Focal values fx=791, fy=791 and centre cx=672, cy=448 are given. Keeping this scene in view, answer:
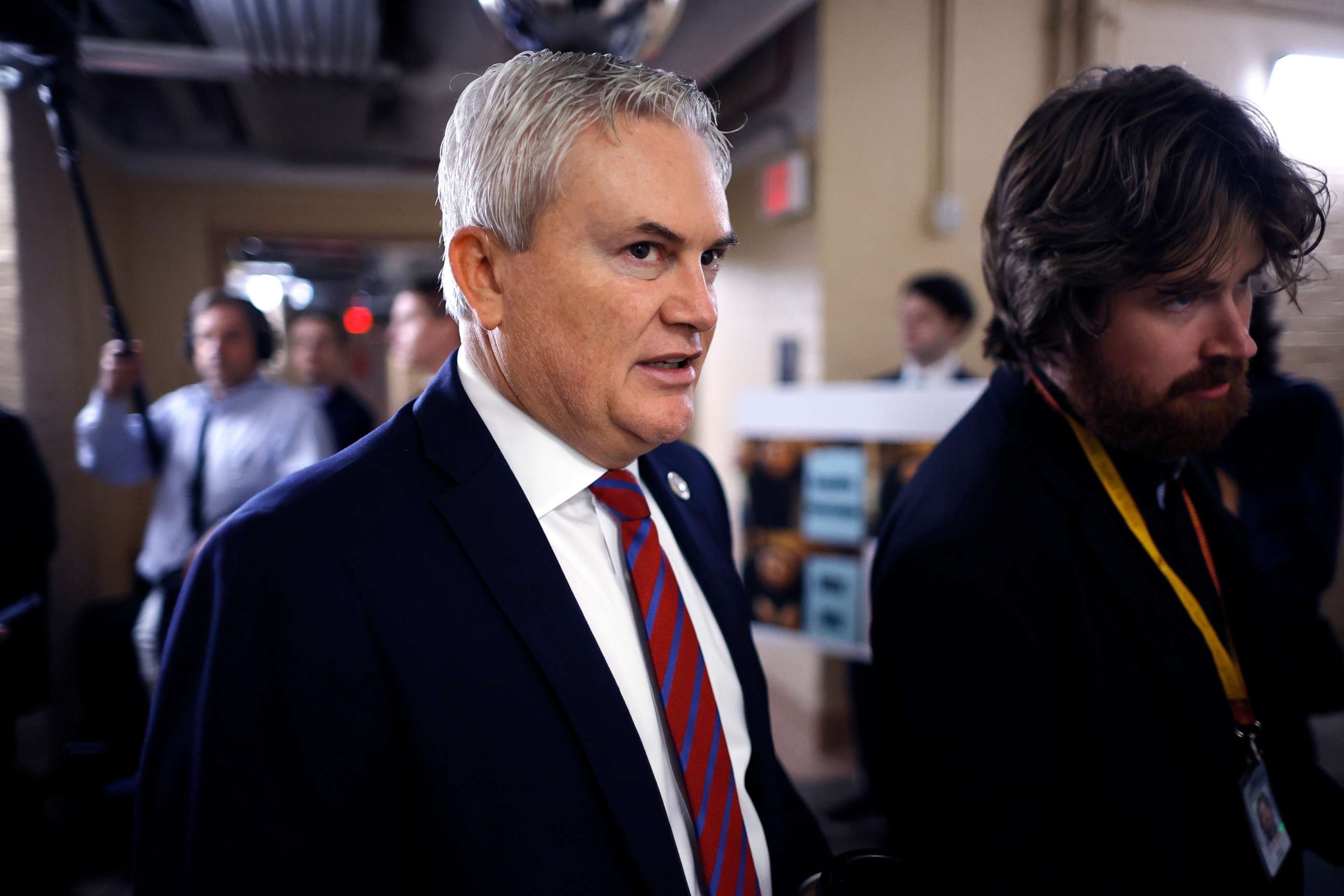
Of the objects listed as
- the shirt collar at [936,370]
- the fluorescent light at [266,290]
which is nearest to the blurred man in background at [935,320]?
the shirt collar at [936,370]

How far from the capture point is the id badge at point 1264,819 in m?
0.95

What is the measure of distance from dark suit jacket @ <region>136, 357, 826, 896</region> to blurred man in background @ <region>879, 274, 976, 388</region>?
231 cm

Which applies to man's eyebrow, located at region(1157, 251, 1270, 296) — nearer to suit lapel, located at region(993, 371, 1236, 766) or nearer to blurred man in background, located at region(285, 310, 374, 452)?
suit lapel, located at region(993, 371, 1236, 766)

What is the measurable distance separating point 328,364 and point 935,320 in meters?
2.67

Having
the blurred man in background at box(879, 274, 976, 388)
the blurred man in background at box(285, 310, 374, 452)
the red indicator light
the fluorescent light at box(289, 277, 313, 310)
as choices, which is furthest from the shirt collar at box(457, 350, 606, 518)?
the red indicator light

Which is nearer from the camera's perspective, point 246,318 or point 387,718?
point 387,718

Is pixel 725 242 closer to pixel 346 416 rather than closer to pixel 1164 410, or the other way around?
pixel 1164 410

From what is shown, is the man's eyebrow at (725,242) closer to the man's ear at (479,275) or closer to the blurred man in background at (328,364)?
the man's ear at (479,275)

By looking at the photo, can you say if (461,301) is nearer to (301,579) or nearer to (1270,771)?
(301,579)

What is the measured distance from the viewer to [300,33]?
291 cm

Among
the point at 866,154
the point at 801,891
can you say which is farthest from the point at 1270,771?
the point at 866,154

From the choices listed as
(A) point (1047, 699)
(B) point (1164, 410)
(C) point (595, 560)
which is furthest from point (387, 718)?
(B) point (1164, 410)

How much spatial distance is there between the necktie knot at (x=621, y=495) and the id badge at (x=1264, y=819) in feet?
2.62

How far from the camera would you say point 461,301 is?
0.90 m
